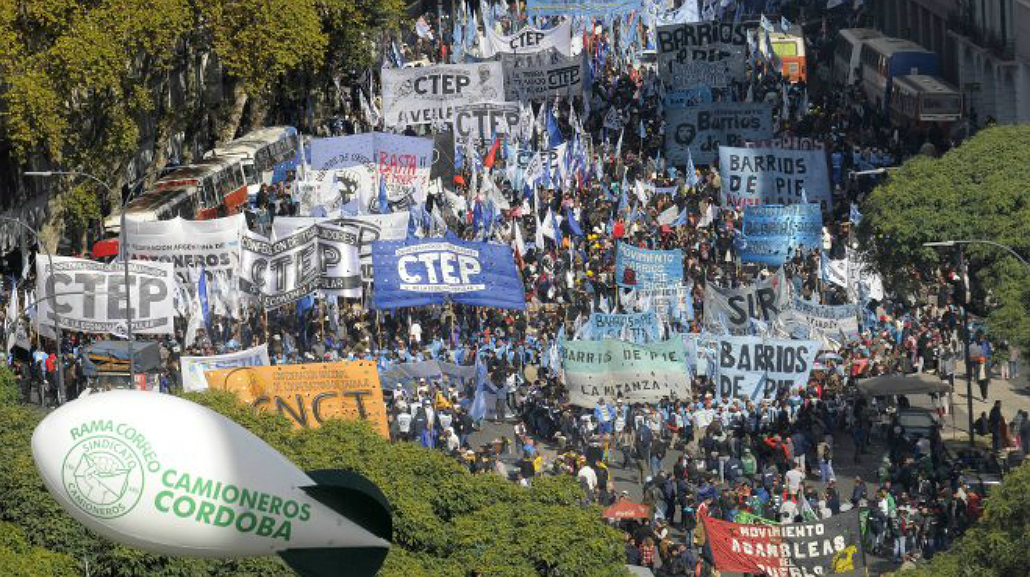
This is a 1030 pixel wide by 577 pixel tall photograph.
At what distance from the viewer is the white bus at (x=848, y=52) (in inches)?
3497

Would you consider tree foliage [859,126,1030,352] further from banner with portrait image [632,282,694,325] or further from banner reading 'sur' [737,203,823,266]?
banner with portrait image [632,282,694,325]

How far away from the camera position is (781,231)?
60250 millimetres

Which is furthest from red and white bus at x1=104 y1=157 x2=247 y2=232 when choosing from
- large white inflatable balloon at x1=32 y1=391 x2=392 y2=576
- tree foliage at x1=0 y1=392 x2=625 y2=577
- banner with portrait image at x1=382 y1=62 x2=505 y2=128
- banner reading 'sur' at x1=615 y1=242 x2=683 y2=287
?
large white inflatable balloon at x1=32 y1=391 x2=392 y2=576

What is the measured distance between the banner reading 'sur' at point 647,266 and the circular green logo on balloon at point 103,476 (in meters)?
30.5

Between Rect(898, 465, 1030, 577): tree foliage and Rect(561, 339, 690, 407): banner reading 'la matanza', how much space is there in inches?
569

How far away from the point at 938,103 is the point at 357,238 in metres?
26.3

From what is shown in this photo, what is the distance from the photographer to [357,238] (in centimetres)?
5600

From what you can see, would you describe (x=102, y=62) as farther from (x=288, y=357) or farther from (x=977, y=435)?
(x=977, y=435)

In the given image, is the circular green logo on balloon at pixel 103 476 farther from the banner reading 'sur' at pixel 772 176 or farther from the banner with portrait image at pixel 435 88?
the banner with portrait image at pixel 435 88

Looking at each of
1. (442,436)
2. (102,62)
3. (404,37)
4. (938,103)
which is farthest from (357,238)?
(404,37)

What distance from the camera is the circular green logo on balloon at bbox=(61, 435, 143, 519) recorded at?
26.9 m

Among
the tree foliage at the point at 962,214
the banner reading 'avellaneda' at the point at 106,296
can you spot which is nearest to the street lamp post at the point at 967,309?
the tree foliage at the point at 962,214

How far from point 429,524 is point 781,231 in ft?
77.5

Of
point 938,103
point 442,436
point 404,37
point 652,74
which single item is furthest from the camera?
point 404,37
